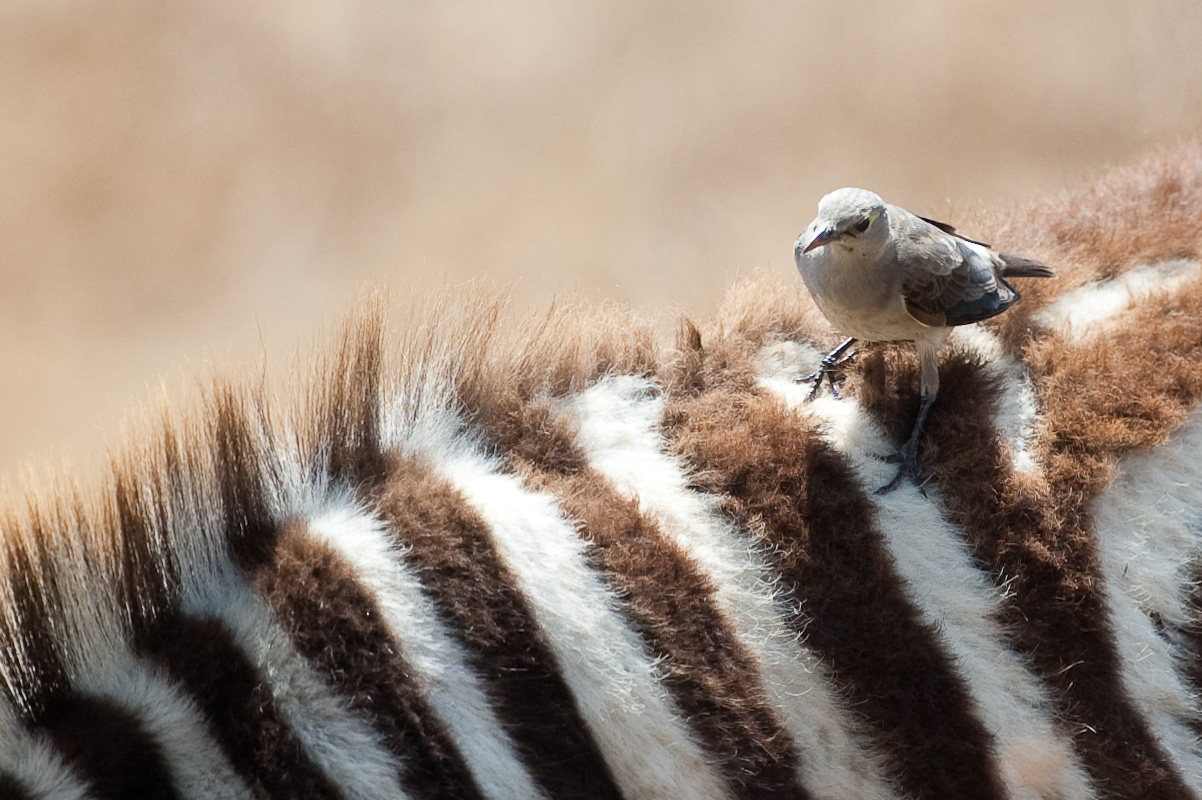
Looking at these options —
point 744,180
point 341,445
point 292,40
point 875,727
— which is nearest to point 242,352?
point 292,40

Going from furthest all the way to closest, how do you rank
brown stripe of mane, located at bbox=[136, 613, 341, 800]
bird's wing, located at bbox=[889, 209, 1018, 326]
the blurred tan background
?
the blurred tan background → bird's wing, located at bbox=[889, 209, 1018, 326] → brown stripe of mane, located at bbox=[136, 613, 341, 800]

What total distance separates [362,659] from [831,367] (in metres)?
0.41

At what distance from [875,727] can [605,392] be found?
0.31 meters

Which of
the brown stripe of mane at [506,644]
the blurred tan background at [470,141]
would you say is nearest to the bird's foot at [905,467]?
the brown stripe of mane at [506,644]

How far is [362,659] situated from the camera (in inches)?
23.5

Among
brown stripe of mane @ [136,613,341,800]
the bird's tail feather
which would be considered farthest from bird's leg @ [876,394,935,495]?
brown stripe of mane @ [136,613,341,800]

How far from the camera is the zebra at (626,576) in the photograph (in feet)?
1.93

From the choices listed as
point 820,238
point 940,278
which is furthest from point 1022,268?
point 820,238

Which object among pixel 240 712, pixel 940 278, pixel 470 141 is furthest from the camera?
pixel 470 141

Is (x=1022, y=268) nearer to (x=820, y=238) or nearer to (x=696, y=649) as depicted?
(x=820, y=238)

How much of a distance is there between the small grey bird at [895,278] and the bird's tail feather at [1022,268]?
1.1 inches

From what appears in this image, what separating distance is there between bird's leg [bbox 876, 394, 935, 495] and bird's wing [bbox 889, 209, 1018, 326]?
6 centimetres

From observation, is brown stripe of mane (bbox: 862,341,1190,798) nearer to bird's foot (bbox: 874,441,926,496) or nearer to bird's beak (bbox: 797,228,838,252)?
bird's foot (bbox: 874,441,926,496)

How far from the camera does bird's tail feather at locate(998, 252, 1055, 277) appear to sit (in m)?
0.74
